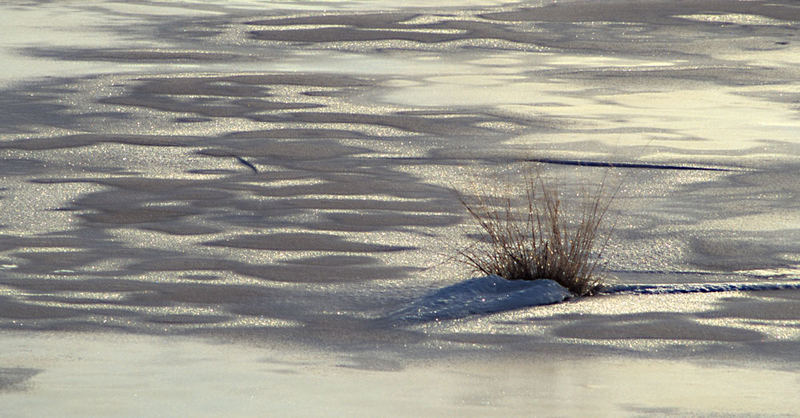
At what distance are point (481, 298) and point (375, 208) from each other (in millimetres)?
2756

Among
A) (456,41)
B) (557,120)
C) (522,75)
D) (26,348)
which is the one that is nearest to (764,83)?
(522,75)

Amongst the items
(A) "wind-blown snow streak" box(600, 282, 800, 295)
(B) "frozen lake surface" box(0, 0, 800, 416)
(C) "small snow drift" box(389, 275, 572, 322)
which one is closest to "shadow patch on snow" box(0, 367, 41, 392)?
(B) "frozen lake surface" box(0, 0, 800, 416)

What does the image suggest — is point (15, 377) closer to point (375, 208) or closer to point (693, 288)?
point (693, 288)

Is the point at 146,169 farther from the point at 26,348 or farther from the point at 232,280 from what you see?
the point at 26,348

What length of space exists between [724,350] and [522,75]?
37.9 feet

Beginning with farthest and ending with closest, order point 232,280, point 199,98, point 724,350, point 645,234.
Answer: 1. point 199,98
2. point 645,234
3. point 232,280
4. point 724,350

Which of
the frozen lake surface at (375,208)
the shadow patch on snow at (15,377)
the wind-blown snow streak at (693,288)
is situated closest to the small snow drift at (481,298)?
the frozen lake surface at (375,208)

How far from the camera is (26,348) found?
21.9ft

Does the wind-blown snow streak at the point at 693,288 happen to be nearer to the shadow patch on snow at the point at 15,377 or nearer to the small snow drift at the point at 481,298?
the small snow drift at the point at 481,298

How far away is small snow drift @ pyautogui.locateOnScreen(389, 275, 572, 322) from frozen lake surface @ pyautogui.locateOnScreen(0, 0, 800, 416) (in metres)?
0.09

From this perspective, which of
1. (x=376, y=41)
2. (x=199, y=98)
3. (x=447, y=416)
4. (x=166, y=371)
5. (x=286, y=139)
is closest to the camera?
(x=447, y=416)

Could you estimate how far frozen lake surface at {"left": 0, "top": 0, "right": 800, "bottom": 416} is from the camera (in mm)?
6477

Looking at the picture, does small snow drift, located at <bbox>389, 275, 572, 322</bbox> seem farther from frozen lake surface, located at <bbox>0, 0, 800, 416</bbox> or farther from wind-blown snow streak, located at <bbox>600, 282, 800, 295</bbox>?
wind-blown snow streak, located at <bbox>600, 282, 800, 295</bbox>

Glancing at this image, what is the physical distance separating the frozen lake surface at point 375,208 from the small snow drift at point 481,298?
0.09 metres
